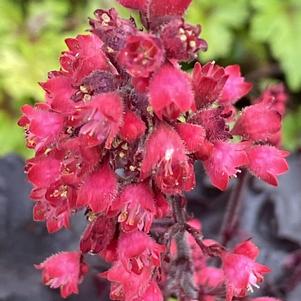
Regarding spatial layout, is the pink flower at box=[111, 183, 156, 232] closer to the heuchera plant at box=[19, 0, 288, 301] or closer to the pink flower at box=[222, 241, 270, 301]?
the heuchera plant at box=[19, 0, 288, 301]

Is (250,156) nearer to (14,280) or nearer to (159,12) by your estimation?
(159,12)

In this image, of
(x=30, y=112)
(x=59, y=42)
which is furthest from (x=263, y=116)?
(x=59, y=42)

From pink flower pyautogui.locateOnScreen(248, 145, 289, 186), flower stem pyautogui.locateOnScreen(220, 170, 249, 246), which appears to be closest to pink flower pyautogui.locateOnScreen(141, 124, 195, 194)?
pink flower pyautogui.locateOnScreen(248, 145, 289, 186)

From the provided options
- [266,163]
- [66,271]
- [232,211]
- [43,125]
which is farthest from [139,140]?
[232,211]

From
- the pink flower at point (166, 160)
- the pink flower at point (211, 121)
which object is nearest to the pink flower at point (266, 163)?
the pink flower at point (211, 121)

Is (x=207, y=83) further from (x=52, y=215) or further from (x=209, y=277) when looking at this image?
(x=209, y=277)
